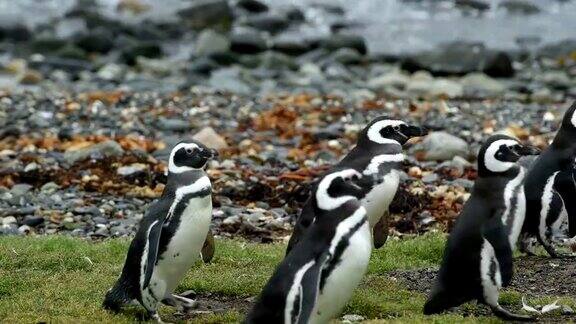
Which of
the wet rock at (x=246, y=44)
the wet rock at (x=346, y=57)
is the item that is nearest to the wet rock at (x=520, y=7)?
the wet rock at (x=346, y=57)

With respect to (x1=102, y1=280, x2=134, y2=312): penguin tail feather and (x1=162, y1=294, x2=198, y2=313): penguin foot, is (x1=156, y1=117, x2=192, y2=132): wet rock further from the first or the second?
(x1=102, y1=280, x2=134, y2=312): penguin tail feather

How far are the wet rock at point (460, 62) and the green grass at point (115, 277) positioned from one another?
19.8 m

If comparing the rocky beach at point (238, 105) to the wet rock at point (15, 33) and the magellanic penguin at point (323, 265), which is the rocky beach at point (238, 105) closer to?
the wet rock at point (15, 33)

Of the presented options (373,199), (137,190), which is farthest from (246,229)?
(373,199)

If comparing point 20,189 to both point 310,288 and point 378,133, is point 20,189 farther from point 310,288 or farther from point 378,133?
point 310,288

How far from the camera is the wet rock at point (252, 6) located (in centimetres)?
4253

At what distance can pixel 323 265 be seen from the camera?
25.7 ft

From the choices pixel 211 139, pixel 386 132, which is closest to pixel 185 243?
pixel 386 132

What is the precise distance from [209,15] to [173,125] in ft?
66.4

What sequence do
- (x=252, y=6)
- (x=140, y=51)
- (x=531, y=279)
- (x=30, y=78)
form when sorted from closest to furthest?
1. (x=531, y=279)
2. (x=30, y=78)
3. (x=140, y=51)
4. (x=252, y=6)

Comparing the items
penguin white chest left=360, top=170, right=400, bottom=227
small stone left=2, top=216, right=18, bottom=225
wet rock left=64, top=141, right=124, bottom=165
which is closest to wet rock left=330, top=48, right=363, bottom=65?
wet rock left=64, top=141, right=124, bottom=165

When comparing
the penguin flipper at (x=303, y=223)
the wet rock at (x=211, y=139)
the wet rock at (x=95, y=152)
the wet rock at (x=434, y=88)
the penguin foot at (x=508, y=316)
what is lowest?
the wet rock at (x=434, y=88)

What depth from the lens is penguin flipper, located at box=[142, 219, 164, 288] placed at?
889 cm

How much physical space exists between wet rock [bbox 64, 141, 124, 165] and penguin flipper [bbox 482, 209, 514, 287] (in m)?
9.99
